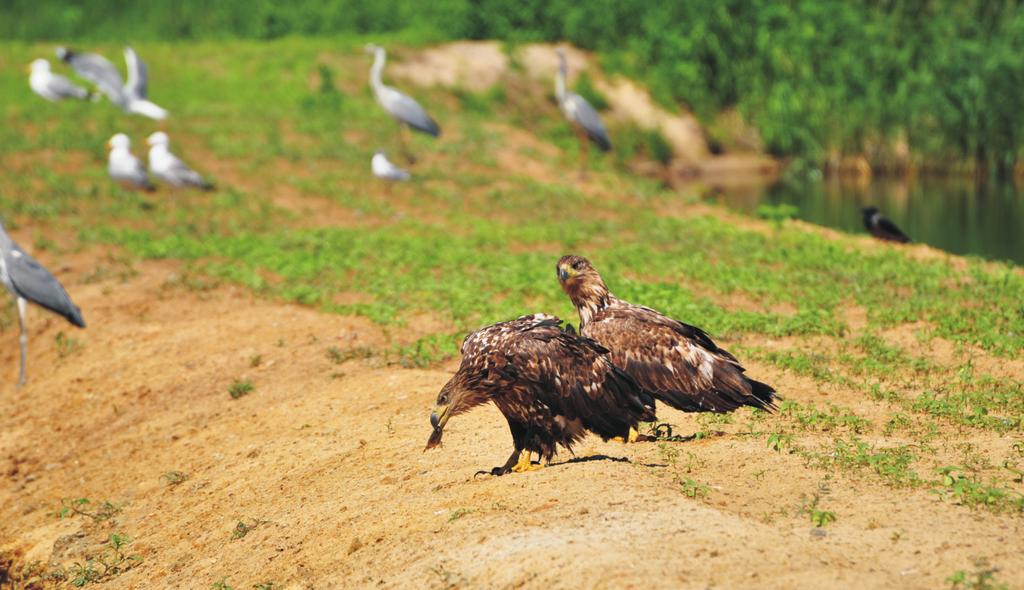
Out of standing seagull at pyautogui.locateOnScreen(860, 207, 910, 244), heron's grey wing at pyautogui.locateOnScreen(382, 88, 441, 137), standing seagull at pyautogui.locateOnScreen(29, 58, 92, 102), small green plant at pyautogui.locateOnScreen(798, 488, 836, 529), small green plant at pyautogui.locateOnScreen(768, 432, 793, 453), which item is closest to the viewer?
small green plant at pyautogui.locateOnScreen(798, 488, 836, 529)

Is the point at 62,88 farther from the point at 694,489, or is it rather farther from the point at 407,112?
the point at 694,489

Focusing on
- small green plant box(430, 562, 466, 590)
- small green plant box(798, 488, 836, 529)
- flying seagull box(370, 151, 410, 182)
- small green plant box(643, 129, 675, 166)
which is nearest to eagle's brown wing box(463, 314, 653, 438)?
small green plant box(798, 488, 836, 529)

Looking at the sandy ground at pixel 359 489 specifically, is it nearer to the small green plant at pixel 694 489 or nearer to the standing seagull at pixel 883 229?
the small green plant at pixel 694 489

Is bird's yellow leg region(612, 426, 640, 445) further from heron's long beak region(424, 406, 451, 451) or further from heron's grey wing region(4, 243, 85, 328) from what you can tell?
heron's grey wing region(4, 243, 85, 328)

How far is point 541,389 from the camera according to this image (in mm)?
6695

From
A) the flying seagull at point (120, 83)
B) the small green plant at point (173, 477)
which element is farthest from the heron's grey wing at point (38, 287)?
the flying seagull at point (120, 83)

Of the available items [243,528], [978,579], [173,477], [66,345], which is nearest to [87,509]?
[173,477]

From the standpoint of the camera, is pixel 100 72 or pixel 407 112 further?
pixel 100 72

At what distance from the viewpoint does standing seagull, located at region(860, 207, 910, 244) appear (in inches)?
592

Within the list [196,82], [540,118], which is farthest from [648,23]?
[196,82]

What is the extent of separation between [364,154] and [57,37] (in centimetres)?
1517

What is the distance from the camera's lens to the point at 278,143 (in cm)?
2036

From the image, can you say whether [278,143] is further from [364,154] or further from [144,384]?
[144,384]

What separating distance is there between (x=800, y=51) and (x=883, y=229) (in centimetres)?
1156
